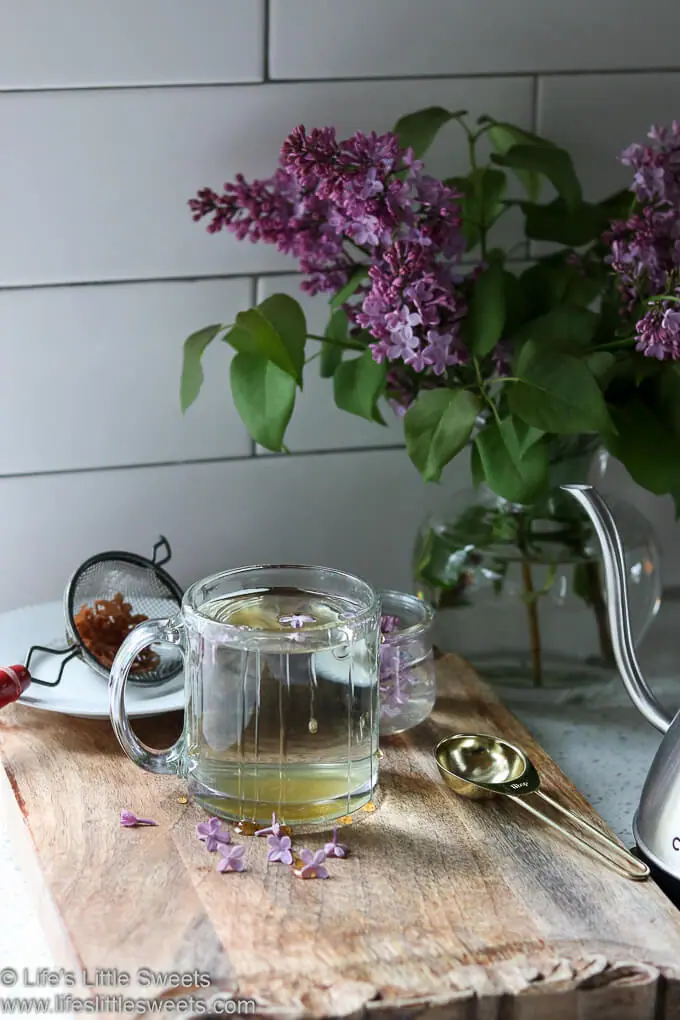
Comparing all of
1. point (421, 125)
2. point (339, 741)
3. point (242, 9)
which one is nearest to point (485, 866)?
point (339, 741)

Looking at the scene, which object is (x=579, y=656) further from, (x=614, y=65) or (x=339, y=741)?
(x=614, y=65)

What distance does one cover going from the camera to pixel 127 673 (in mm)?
695

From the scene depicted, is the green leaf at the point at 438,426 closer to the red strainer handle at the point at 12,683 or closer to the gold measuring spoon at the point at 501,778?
the gold measuring spoon at the point at 501,778

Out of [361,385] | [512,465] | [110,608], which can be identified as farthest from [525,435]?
[110,608]

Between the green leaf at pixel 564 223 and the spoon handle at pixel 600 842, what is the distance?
43cm

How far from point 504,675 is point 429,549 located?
121mm

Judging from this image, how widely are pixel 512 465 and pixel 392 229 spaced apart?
0.59 ft

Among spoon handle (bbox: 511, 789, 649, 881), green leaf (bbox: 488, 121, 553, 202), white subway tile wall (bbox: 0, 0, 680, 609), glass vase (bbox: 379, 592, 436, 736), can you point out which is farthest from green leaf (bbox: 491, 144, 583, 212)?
spoon handle (bbox: 511, 789, 649, 881)

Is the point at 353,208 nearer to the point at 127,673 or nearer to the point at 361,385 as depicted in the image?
the point at 361,385

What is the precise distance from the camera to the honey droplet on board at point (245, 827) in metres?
0.67

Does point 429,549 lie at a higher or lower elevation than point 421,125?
lower

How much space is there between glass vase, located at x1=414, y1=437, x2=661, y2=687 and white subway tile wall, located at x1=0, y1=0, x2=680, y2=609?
0.41ft

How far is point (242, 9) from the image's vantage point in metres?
0.88

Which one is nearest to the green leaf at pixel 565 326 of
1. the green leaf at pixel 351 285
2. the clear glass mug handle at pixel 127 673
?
the green leaf at pixel 351 285
